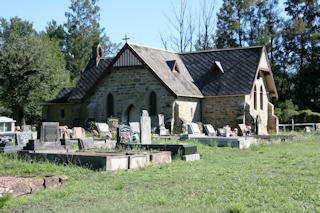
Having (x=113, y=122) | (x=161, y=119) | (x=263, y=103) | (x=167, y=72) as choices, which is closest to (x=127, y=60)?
(x=167, y=72)

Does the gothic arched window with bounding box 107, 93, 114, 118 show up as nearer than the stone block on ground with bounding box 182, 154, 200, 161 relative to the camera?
No

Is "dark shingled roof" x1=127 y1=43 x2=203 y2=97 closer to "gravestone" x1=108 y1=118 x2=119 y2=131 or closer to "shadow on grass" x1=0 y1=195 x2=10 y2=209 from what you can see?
"gravestone" x1=108 y1=118 x2=119 y2=131

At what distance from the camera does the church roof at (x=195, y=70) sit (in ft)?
98.9

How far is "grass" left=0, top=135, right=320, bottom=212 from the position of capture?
25.4 feet

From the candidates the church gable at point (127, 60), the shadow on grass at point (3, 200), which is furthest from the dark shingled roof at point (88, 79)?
the shadow on grass at point (3, 200)

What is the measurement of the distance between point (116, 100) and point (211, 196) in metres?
23.5

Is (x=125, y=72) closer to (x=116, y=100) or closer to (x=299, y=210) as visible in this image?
(x=116, y=100)

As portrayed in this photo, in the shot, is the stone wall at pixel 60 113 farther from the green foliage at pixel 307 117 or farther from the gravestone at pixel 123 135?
the green foliage at pixel 307 117

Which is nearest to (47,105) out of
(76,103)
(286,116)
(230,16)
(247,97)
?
(76,103)

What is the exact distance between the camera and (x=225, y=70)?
3275cm

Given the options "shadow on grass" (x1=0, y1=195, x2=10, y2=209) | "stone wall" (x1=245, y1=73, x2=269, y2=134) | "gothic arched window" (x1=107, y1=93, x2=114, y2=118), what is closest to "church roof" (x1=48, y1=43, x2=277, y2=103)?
"stone wall" (x1=245, y1=73, x2=269, y2=134)

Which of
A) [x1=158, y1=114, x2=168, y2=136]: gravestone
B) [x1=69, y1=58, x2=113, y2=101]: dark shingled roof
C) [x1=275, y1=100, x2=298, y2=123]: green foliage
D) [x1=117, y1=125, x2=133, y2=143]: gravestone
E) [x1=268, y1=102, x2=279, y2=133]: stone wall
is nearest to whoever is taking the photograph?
[x1=117, y1=125, x2=133, y2=143]: gravestone

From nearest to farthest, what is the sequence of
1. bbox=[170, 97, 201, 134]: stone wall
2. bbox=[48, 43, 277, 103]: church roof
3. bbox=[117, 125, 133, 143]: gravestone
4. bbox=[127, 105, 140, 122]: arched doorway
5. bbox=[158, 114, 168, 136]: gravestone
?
bbox=[117, 125, 133, 143]: gravestone
bbox=[158, 114, 168, 136]: gravestone
bbox=[170, 97, 201, 134]: stone wall
bbox=[48, 43, 277, 103]: church roof
bbox=[127, 105, 140, 122]: arched doorway

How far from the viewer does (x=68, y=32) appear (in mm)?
58781
